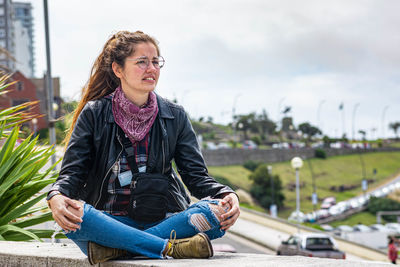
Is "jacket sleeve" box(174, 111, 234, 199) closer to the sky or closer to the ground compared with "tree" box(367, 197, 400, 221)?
closer to the sky

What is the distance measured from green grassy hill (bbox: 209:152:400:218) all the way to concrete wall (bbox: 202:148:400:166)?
1.03 meters

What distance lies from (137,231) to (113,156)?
0.42 metres

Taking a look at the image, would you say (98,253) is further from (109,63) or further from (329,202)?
(329,202)

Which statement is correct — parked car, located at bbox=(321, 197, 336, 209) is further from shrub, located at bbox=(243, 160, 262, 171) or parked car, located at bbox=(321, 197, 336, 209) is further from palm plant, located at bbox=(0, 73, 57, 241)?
palm plant, located at bbox=(0, 73, 57, 241)

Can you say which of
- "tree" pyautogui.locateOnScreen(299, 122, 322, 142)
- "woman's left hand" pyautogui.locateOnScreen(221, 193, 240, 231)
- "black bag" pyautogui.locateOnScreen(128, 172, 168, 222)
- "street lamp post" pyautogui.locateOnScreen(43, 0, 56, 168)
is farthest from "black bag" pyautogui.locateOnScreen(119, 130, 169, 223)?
"tree" pyautogui.locateOnScreen(299, 122, 322, 142)

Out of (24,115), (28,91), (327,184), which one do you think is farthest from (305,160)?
(24,115)

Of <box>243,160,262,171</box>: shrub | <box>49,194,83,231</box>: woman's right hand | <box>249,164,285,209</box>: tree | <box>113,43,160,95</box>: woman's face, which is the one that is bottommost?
<box>249,164,285,209</box>: tree

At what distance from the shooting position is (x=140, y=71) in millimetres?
3289

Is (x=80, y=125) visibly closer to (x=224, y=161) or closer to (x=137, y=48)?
(x=137, y=48)

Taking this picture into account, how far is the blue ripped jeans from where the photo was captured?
286 centimetres

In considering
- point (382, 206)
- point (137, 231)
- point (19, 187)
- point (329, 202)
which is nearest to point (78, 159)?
point (137, 231)

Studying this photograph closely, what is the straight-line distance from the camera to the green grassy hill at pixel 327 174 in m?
93.8

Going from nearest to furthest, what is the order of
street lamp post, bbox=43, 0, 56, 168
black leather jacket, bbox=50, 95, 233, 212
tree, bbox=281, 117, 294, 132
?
black leather jacket, bbox=50, 95, 233, 212 < street lamp post, bbox=43, 0, 56, 168 < tree, bbox=281, 117, 294, 132

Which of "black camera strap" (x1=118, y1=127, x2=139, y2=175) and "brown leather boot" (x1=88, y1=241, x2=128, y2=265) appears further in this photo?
"black camera strap" (x1=118, y1=127, x2=139, y2=175)
